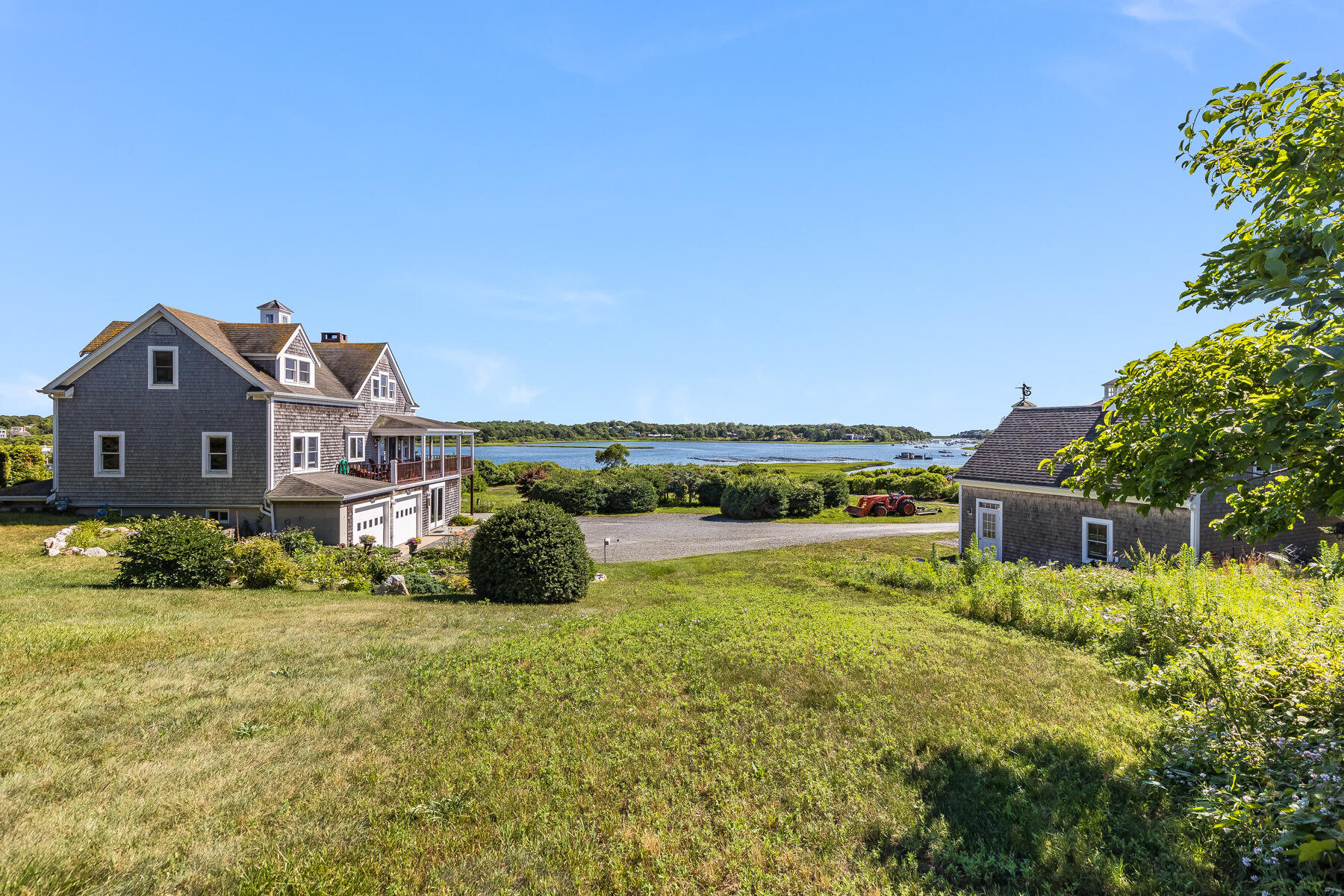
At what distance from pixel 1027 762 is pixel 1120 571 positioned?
9.53 meters

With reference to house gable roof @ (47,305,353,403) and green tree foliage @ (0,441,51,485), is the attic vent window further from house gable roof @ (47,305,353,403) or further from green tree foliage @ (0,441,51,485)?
green tree foliage @ (0,441,51,485)

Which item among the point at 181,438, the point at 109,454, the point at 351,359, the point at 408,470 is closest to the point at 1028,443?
the point at 408,470

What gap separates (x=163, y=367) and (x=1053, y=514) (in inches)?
1198

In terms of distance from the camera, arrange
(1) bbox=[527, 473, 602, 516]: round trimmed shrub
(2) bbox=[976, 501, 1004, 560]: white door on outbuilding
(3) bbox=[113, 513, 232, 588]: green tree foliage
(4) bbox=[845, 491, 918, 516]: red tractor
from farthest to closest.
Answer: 1. (1) bbox=[527, 473, 602, 516]: round trimmed shrub
2. (4) bbox=[845, 491, 918, 516]: red tractor
3. (2) bbox=[976, 501, 1004, 560]: white door on outbuilding
4. (3) bbox=[113, 513, 232, 588]: green tree foliage

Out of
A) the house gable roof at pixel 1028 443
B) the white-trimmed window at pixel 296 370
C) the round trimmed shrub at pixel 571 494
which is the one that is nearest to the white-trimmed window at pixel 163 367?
the white-trimmed window at pixel 296 370

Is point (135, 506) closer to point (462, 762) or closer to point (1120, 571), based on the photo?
point (462, 762)

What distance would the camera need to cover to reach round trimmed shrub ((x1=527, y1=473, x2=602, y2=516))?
120ft

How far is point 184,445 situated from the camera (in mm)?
22312

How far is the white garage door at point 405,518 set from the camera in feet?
87.4

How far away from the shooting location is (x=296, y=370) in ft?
82.8

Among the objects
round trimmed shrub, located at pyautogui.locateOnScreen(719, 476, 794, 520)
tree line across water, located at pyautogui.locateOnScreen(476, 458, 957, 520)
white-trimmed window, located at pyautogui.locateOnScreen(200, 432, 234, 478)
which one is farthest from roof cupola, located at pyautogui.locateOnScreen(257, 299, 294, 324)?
round trimmed shrub, located at pyautogui.locateOnScreen(719, 476, 794, 520)

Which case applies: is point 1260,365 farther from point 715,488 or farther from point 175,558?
point 715,488

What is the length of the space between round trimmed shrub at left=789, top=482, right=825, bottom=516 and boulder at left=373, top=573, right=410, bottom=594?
24.5m

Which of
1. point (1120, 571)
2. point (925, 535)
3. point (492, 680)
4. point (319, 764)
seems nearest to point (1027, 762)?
point (492, 680)
